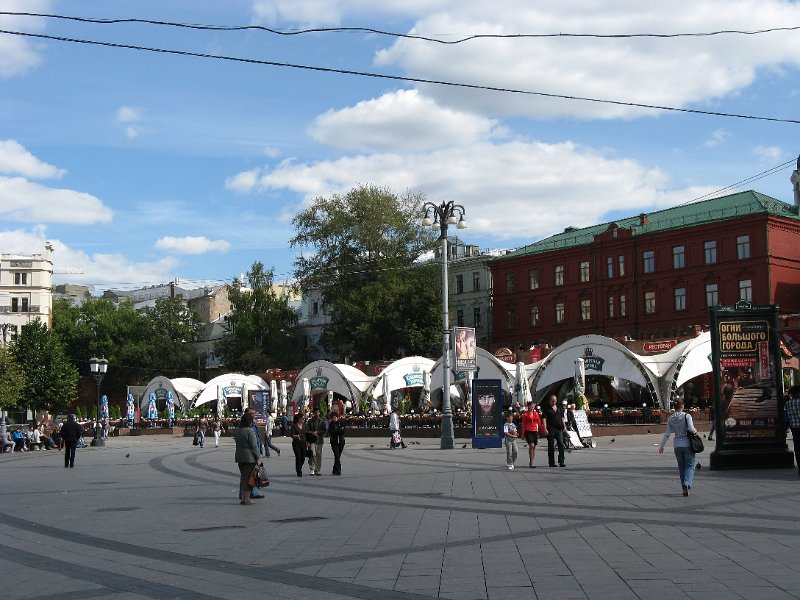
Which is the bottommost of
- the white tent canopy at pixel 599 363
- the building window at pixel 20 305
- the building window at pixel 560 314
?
the white tent canopy at pixel 599 363

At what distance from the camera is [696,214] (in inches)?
2650

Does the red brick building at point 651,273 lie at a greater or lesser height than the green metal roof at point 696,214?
lesser

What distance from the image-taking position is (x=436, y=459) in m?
29.4

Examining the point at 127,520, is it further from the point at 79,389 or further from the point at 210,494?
the point at 79,389

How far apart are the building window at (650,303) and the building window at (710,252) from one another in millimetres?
5024

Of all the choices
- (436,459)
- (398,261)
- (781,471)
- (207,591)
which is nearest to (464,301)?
(398,261)

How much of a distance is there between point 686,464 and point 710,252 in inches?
1998

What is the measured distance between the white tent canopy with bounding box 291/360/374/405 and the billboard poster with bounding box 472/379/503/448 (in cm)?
2513

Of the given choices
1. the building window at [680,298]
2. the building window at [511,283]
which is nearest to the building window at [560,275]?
the building window at [511,283]

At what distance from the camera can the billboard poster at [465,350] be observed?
34375mm

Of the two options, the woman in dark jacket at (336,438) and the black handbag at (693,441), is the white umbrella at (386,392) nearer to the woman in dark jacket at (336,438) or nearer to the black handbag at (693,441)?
the woman in dark jacket at (336,438)

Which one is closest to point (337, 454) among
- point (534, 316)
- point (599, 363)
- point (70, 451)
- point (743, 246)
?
point (70, 451)

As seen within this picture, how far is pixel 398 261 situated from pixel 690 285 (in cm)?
2285

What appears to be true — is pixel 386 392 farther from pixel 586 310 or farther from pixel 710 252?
pixel 586 310
